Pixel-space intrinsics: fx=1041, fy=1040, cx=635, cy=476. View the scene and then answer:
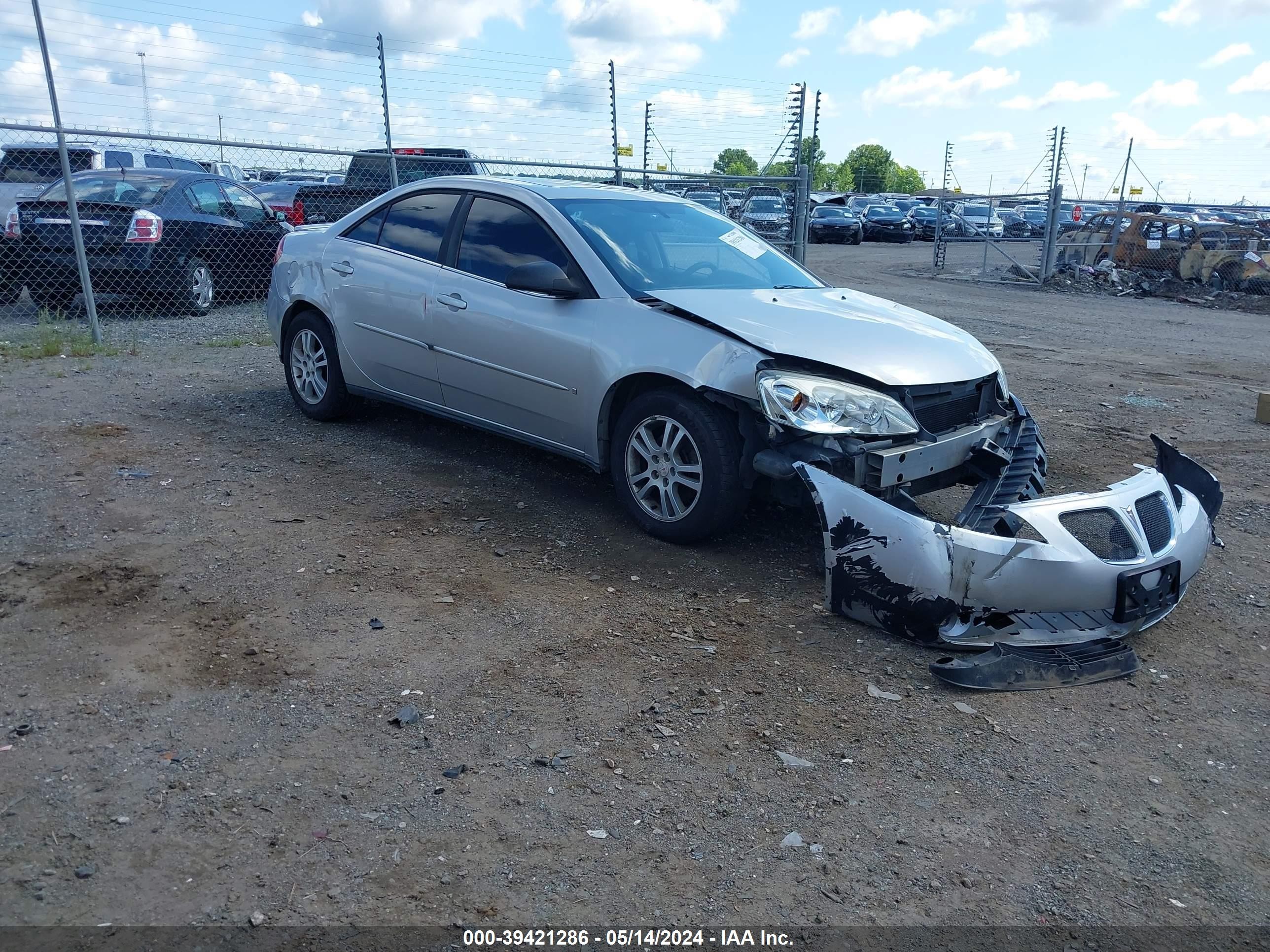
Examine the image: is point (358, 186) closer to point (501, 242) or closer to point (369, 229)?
point (369, 229)

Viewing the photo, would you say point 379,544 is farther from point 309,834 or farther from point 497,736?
point 309,834

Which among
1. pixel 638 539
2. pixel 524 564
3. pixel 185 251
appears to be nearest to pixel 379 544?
pixel 524 564

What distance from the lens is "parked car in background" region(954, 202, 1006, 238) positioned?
27047 millimetres

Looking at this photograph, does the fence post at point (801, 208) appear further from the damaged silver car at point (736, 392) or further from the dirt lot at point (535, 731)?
the dirt lot at point (535, 731)

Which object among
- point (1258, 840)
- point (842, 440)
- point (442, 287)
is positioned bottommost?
point (1258, 840)

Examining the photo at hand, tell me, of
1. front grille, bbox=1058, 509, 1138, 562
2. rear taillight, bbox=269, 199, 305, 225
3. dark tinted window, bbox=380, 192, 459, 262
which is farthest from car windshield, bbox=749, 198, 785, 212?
front grille, bbox=1058, 509, 1138, 562

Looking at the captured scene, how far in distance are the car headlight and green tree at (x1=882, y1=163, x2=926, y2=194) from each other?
107938 mm

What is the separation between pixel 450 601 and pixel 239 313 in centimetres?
906

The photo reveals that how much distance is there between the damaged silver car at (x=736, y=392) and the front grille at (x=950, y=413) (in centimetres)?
1

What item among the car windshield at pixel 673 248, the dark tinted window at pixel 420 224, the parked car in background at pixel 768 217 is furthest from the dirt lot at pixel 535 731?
the parked car in background at pixel 768 217

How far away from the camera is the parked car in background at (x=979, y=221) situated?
1065 inches

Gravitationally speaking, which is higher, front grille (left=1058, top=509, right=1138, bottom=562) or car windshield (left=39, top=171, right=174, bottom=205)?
car windshield (left=39, top=171, right=174, bottom=205)

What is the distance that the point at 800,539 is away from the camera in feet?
16.8

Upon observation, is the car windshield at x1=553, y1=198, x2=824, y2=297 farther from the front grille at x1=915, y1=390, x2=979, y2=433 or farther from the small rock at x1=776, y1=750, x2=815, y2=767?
the small rock at x1=776, y1=750, x2=815, y2=767
